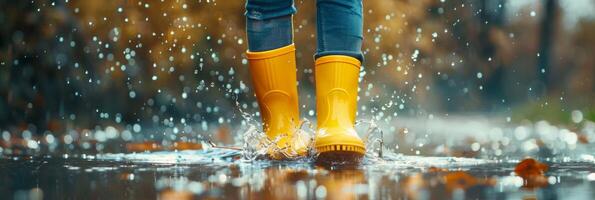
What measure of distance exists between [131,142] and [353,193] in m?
3.62

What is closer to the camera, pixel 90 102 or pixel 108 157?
pixel 108 157

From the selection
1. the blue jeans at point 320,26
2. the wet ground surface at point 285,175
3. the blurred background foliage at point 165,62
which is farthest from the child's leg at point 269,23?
the blurred background foliage at point 165,62

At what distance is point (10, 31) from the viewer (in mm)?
9062

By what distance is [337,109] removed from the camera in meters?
4.25

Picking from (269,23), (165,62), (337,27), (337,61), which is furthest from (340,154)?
(165,62)

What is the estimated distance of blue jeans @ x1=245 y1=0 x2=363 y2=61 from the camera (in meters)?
4.31

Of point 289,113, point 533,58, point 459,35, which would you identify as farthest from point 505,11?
point 289,113

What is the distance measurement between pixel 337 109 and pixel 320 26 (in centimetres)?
33

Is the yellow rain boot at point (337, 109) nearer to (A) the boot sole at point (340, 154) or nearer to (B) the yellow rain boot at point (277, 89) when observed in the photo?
(A) the boot sole at point (340, 154)

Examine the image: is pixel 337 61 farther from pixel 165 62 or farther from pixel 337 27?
pixel 165 62

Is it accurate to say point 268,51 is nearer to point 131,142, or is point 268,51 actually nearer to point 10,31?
point 131,142

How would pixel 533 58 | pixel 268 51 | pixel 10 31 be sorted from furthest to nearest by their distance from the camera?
1. pixel 533 58
2. pixel 10 31
3. pixel 268 51

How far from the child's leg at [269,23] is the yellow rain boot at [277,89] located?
3 cm

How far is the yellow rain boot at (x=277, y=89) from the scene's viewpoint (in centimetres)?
441
